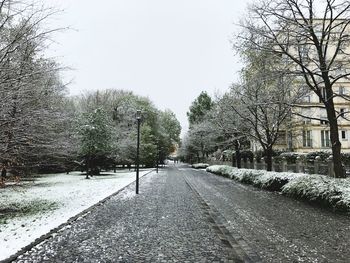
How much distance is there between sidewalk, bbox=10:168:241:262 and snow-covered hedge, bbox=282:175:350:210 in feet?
14.0

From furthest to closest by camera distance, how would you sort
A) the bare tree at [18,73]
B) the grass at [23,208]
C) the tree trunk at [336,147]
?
1. the tree trunk at [336,147]
2. the grass at [23,208]
3. the bare tree at [18,73]

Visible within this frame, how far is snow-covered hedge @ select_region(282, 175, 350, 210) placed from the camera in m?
11.1

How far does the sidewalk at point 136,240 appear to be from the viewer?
598cm

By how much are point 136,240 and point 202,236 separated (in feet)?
4.74

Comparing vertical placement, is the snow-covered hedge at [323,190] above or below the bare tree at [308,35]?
below

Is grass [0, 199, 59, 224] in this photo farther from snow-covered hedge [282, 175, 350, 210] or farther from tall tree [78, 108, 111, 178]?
tall tree [78, 108, 111, 178]

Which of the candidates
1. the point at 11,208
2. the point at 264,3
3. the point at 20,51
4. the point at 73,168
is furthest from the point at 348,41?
the point at 73,168

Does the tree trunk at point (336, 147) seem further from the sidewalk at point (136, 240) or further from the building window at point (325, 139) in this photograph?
the building window at point (325, 139)

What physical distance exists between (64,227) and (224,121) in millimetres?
23542

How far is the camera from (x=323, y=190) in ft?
40.5

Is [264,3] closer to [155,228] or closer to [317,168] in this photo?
→ [317,168]

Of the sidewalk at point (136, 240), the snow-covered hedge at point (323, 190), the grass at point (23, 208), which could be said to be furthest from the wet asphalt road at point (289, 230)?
the grass at point (23, 208)

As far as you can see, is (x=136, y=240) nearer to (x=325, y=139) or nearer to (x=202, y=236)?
(x=202, y=236)

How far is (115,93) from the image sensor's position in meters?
67.0
